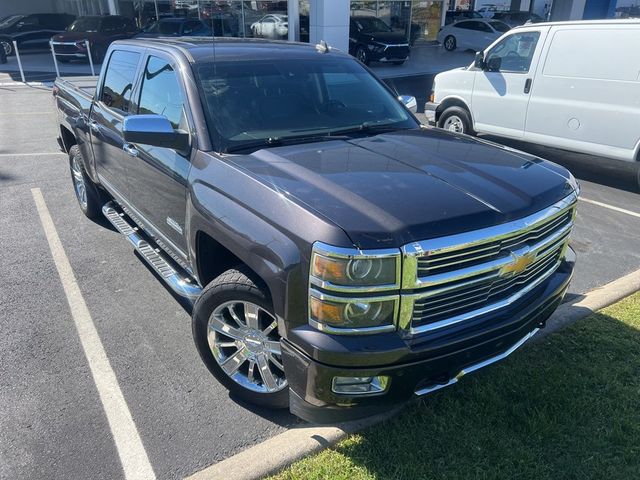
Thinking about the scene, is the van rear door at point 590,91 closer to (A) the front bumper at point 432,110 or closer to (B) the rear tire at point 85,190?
(A) the front bumper at point 432,110

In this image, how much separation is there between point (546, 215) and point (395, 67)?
18997 millimetres

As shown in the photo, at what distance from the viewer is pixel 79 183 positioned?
5.99m

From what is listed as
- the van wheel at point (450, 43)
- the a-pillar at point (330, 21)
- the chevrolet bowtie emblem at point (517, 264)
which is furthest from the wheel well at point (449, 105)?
the van wheel at point (450, 43)

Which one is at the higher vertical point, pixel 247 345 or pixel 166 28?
pixel 166 28

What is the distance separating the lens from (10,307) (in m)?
4.09

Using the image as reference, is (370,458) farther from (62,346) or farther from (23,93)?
(23,93)

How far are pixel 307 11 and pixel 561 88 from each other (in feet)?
52.2

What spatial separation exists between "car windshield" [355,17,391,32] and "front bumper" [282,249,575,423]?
19.8 m

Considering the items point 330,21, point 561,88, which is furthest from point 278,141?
point 330,21

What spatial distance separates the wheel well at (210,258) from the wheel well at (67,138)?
12.8 ft

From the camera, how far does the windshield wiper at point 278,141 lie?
3.13m

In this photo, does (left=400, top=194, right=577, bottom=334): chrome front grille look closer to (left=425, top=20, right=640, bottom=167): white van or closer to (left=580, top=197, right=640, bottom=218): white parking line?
(left=580, top=197, right=640, bottom=218): white parking line

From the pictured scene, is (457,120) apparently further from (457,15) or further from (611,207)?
(457,15)

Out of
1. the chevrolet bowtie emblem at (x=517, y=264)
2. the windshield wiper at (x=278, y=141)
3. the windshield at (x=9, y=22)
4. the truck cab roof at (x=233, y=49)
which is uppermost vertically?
→ the truck cab roof at (x=233, y=49)
